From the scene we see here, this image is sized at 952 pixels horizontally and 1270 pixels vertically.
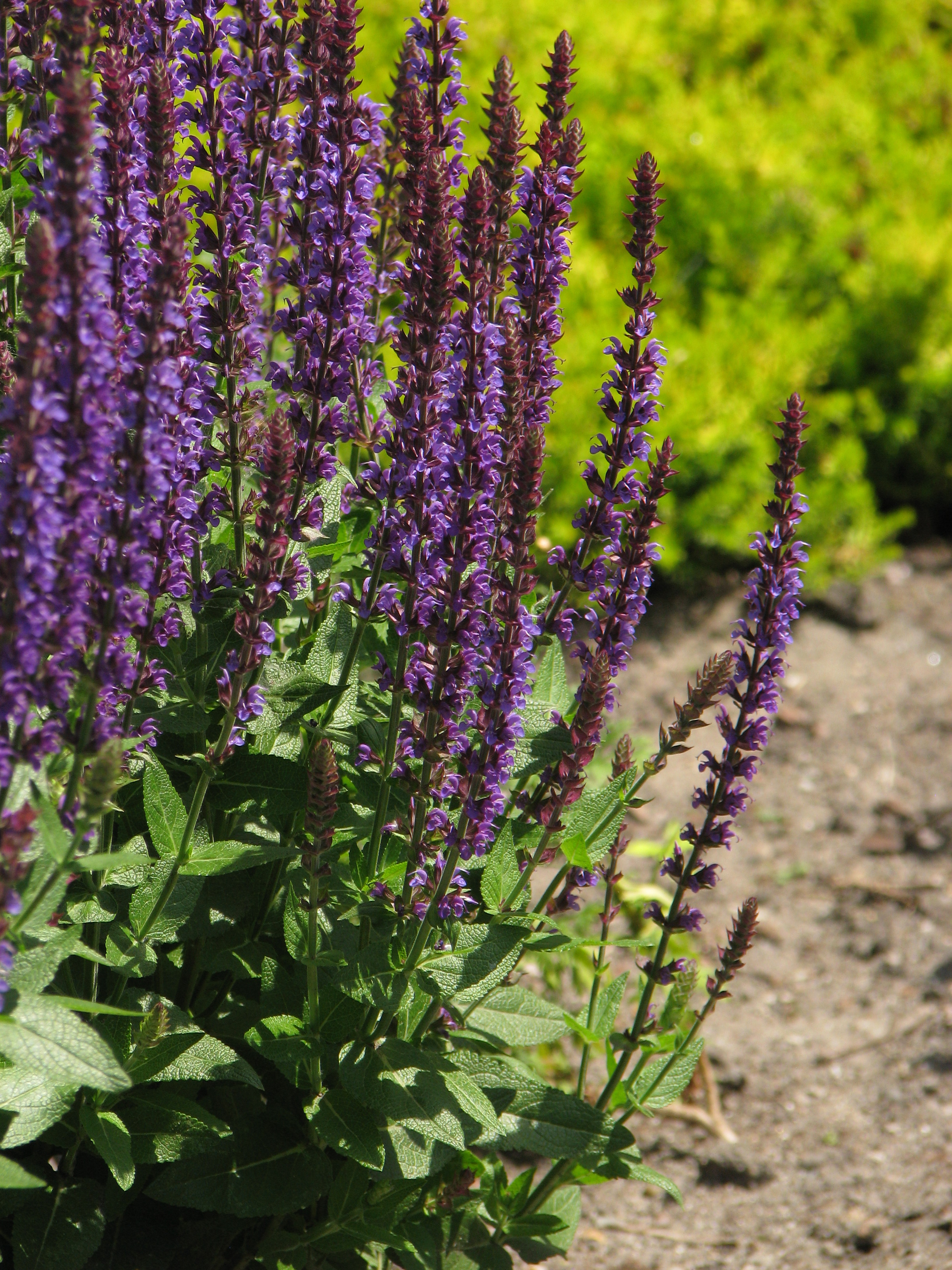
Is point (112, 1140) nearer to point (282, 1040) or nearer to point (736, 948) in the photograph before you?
point (282, 1040)

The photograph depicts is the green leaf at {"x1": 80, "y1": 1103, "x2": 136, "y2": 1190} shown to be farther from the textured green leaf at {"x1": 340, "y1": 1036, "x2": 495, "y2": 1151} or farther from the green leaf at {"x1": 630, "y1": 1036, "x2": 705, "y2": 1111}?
the green leaf at {"x1": 630, "y1": 1036, "x2": 705, "y2": 1111}

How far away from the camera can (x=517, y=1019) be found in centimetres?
335

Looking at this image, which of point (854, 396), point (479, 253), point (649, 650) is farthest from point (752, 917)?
point (854, 396)

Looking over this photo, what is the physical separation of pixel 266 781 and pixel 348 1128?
0.82 m

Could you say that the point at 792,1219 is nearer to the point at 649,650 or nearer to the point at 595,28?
the point at 649,650

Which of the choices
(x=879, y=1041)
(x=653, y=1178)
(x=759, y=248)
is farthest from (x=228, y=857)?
(x=759, y=248)

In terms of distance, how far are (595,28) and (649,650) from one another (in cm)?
613

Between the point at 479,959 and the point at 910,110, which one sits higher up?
the point at 910,110

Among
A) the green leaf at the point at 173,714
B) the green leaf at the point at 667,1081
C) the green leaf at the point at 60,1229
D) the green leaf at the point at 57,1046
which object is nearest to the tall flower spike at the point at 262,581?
the green leaf at the point at 173,714

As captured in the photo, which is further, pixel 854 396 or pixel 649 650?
pixel 854 396

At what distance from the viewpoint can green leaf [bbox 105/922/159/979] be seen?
8.98 ft

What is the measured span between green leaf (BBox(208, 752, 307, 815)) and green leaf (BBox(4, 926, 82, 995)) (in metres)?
0.61

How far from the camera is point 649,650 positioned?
7.57 metres

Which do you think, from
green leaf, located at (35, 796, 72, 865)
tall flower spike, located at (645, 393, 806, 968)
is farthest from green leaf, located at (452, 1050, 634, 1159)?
green leaf, located at (35, 796, 72, 865)
